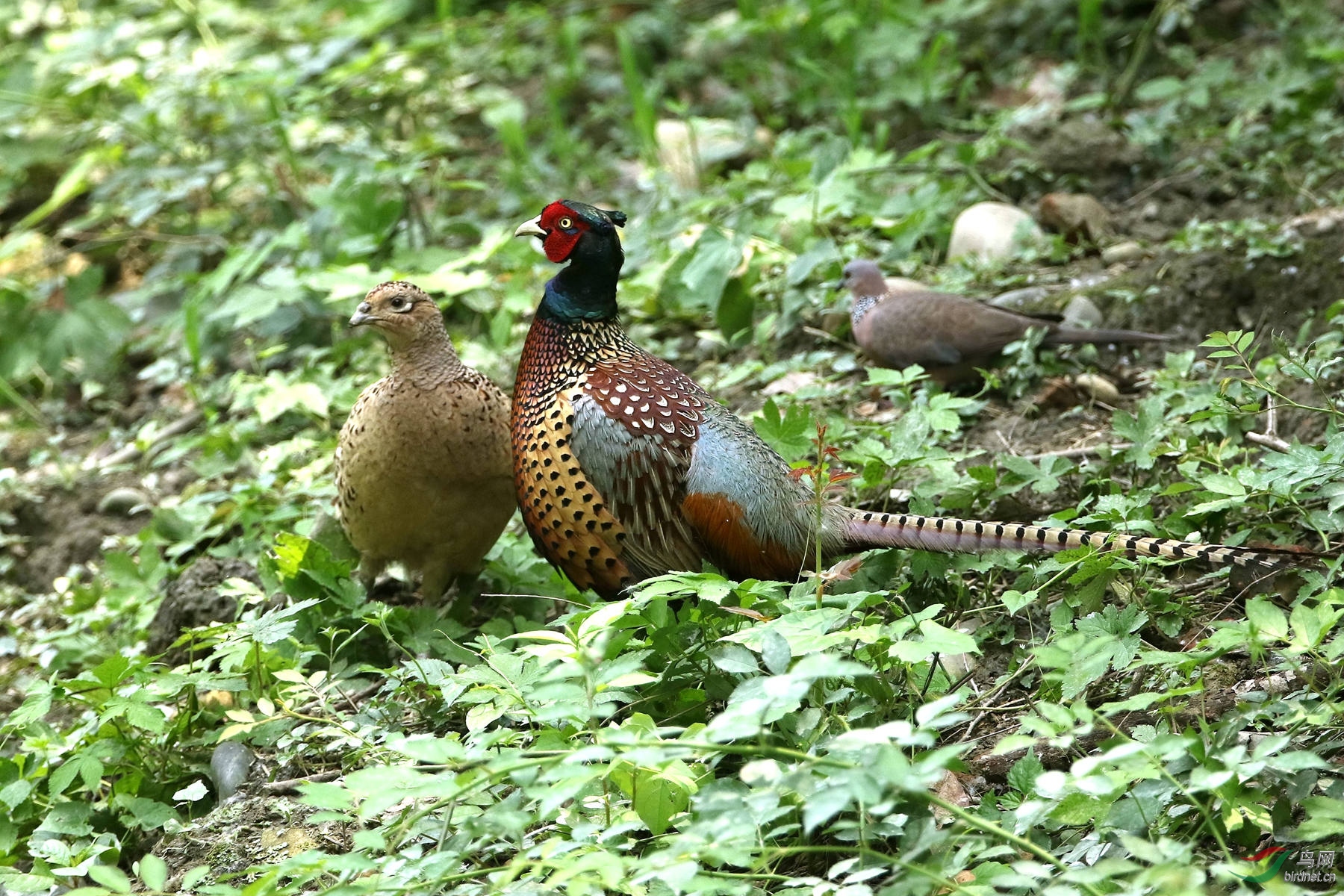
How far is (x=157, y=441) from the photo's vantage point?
560 cm

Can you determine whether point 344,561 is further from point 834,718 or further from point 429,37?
point 429,37

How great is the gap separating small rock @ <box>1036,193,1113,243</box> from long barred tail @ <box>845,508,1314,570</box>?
7.61 ft

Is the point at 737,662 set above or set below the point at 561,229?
below

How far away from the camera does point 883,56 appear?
22.6 ft

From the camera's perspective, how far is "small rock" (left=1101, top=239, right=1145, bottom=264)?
5.03m

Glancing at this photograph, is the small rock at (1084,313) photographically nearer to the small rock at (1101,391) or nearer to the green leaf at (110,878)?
the small rock at (1101,391)

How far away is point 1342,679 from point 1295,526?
0.88 m

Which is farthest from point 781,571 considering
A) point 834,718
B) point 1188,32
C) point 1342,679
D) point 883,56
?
point 1188,32

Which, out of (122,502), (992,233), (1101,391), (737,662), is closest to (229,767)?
(737,662)

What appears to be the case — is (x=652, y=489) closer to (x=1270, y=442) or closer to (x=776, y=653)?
(x=776, y=653)

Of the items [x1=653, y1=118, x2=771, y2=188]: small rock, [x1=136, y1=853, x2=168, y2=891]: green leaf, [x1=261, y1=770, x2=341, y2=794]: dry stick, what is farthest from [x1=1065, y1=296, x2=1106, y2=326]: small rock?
Answer: [x1=136, y1=853, x2=168, y2=891]: green leaf

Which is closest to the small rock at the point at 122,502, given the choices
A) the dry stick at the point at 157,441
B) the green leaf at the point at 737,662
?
the dry stick at the point at 157,441

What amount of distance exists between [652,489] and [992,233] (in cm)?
248

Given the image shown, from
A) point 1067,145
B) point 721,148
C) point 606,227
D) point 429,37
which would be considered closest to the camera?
point 606,227
